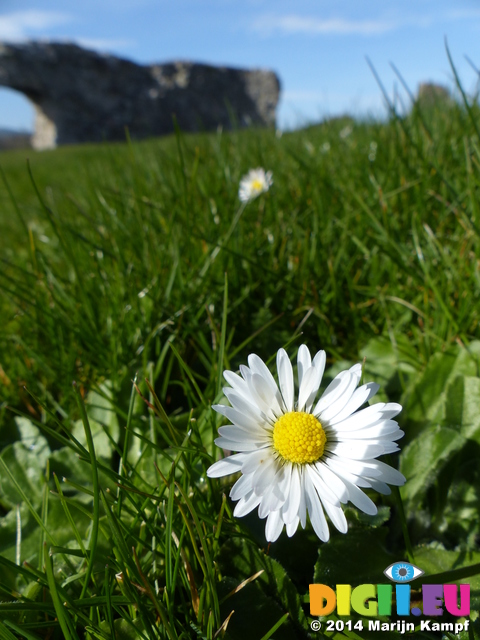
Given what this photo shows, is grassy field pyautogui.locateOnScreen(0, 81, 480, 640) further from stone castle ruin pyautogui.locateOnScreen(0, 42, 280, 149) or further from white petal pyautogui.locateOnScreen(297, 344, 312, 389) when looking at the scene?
stone castle ruin pyautogui.locateOnScreen(0, 42, 280, 149)

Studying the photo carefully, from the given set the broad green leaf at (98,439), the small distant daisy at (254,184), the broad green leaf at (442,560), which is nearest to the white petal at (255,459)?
the broad green leaf at (442,560)

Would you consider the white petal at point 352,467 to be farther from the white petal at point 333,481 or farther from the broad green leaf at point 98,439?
the broad green leaf at point 98,439

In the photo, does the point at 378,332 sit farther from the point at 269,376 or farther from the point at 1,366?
the point at 1,366

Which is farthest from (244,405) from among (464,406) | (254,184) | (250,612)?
(254,184)

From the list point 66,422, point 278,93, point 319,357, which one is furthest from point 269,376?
point 278,93

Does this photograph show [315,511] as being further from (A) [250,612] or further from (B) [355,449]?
(A) [250,612]

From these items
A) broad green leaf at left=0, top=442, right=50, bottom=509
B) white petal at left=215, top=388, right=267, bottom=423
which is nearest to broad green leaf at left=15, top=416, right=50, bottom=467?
broad green leaf at left=0, top=442, right=50, bottom=509

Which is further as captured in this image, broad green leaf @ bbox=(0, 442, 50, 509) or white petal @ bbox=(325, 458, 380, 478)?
broad green leaf @ bbox=(0, 442, 50, 509)
